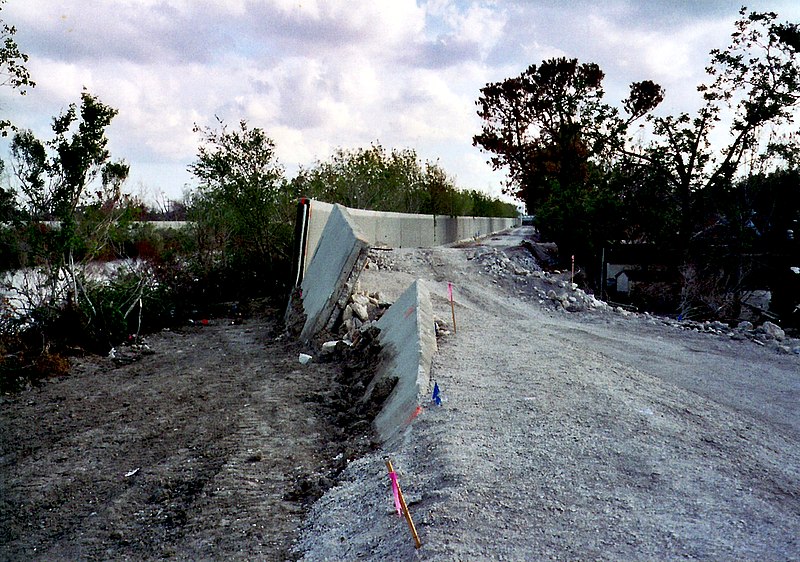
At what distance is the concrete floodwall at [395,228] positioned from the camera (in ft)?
43.4

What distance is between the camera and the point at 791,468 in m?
5.08

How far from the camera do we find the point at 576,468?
14.7ft

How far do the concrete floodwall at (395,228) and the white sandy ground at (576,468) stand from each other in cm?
459

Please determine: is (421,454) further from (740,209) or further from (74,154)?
(740,209)

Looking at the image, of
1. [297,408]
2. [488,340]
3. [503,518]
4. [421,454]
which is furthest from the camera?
[488,340]

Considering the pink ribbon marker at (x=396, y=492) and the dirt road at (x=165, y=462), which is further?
the dirt road at (x=165, y=462)

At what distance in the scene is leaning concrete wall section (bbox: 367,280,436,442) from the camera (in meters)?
5.75

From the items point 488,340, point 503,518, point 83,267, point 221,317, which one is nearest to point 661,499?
point 503,518

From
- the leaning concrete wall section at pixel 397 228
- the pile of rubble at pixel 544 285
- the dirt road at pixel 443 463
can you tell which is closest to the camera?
the dirt road at pixel 443 463

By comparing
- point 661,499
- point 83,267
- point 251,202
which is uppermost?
point 251,202

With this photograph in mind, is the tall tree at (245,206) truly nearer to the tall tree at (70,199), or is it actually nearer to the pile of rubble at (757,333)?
the tall tree at (70,199)

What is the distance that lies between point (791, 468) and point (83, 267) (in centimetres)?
1008

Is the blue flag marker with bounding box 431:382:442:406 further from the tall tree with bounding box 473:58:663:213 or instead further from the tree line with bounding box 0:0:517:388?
the tall tree with bounding box 473:58:663:213

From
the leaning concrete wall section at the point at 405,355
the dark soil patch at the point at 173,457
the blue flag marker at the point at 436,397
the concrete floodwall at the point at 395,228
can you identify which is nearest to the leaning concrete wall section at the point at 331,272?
the concrete floodwall at the point at 395,228
